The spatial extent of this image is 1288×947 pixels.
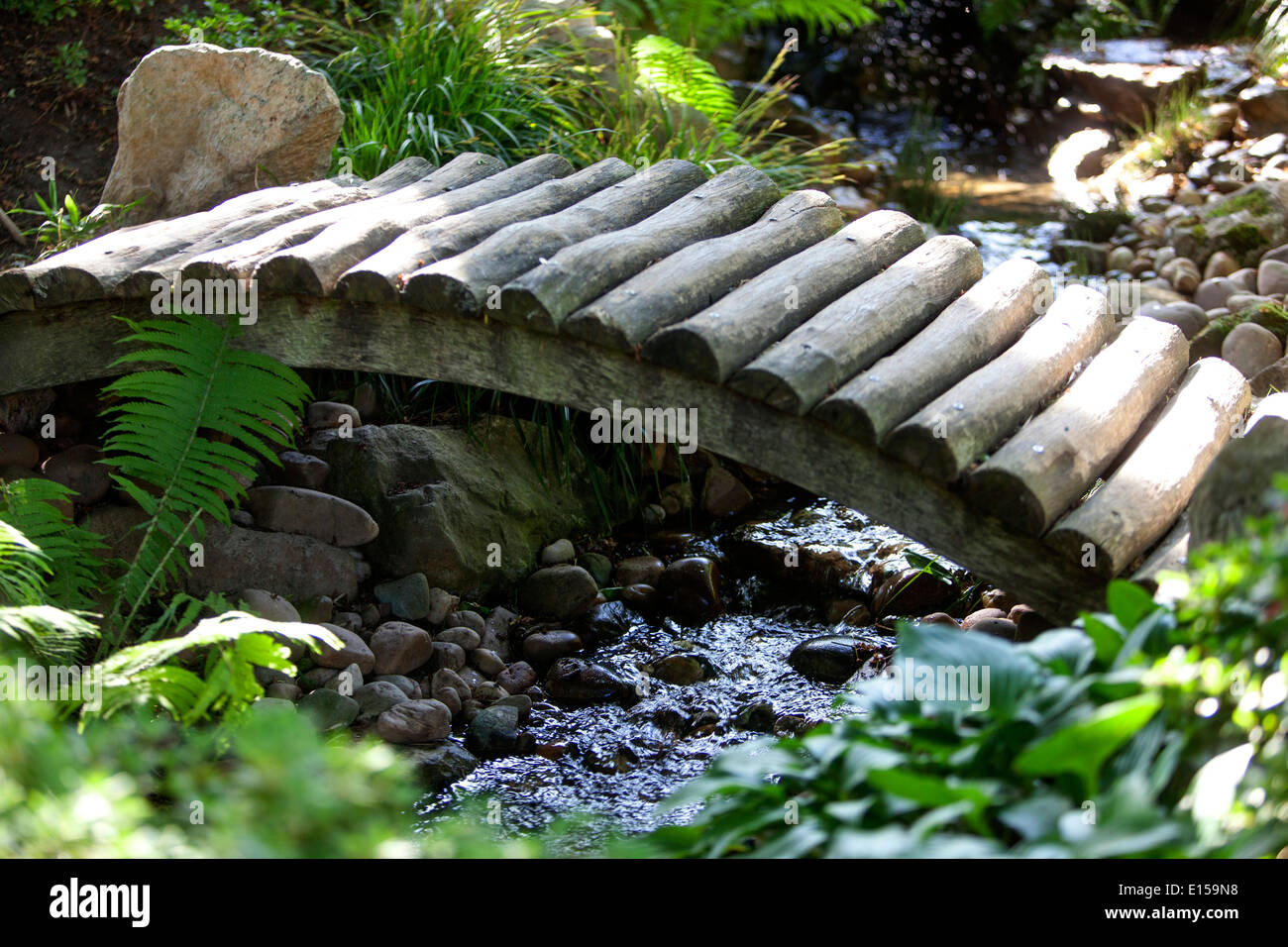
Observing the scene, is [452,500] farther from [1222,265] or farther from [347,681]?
[1222,265]

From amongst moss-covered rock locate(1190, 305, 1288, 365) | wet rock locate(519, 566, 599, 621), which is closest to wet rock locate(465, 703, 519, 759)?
wet rock locate(519, 566, 599, 621)

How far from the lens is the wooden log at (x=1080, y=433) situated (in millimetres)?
2799

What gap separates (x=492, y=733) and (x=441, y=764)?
209 millimetres

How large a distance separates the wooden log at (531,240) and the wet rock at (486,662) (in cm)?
129

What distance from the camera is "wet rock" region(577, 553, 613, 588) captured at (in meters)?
4.55

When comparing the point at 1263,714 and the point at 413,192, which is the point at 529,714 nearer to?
the point at 413,192

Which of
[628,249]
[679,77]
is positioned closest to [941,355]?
[628,249]

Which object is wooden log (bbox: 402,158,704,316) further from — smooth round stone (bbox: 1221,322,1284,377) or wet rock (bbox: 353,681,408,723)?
smooth round stone (bbox: 1221,322,1284,377)

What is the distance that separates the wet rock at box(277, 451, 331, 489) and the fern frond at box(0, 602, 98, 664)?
3.32ft

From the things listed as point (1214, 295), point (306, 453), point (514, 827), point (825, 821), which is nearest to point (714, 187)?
point (306, 453)

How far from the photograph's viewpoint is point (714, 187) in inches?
164

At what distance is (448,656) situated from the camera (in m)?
3.94

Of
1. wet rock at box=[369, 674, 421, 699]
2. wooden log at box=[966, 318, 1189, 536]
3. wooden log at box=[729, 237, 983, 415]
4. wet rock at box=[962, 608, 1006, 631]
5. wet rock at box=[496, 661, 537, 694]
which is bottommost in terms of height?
wet rock at box=[496, 661, 537, 694]
